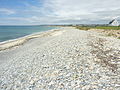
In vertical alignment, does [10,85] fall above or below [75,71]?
below

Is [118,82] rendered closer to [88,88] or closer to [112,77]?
[112,77]

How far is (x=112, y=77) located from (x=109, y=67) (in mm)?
1737

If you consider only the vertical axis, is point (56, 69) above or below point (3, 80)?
above

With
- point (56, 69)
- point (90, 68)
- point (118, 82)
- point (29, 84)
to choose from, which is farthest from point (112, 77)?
point (29, 84)

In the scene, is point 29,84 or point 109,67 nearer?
point 29,84

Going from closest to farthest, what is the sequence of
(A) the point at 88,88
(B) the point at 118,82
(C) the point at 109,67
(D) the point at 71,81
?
(A) the point at 88,88 → (B) the point at 118,82 → (D) the point at 71,81 → (C) the point at 109,67

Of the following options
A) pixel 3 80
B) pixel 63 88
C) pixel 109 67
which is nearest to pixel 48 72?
pixel 63 88

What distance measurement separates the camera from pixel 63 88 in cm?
601

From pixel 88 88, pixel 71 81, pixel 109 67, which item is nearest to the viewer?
pixel 88 88

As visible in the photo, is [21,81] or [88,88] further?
[21,81]

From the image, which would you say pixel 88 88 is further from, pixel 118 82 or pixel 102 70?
pixel 102 70

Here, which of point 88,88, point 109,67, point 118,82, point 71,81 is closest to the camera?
point 88,88

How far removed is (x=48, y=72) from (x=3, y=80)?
299 centimetres

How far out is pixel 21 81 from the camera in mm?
7445
